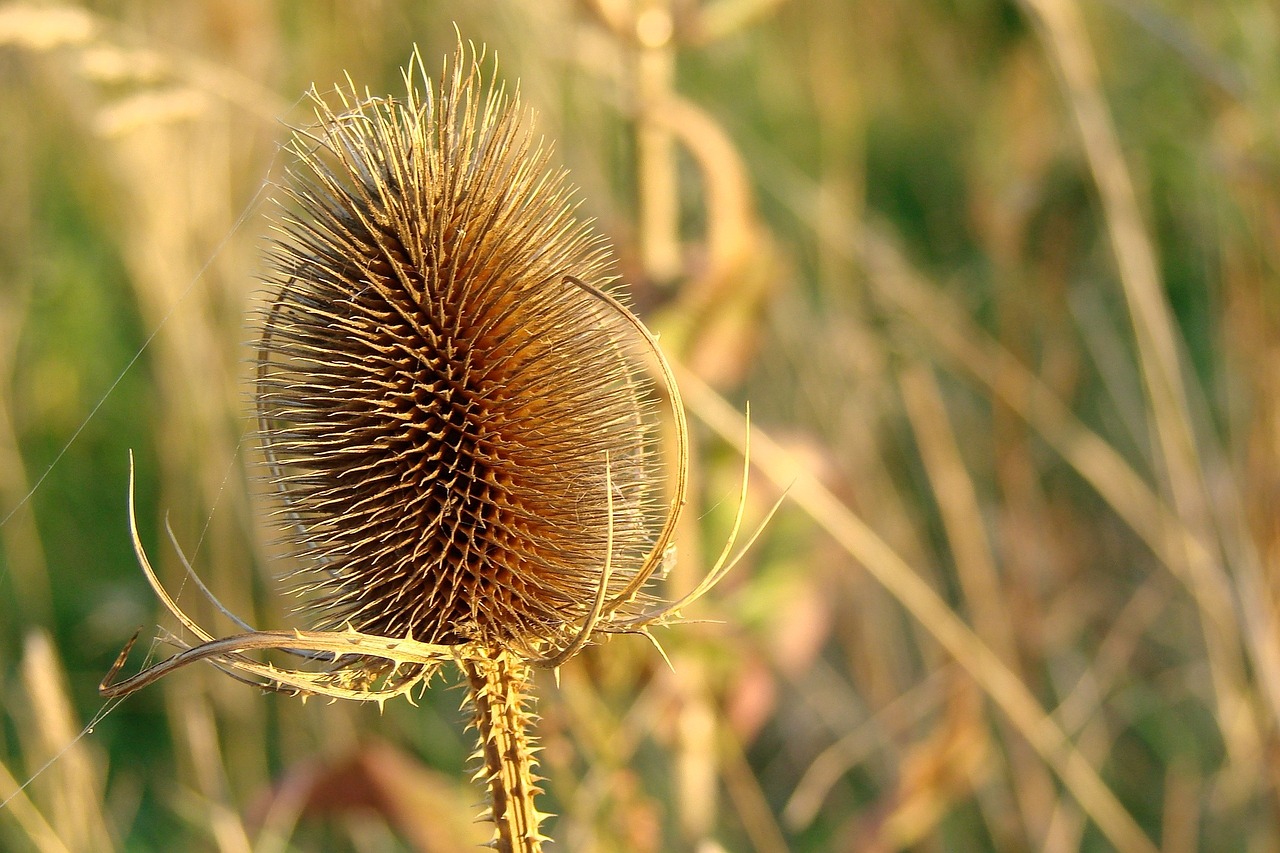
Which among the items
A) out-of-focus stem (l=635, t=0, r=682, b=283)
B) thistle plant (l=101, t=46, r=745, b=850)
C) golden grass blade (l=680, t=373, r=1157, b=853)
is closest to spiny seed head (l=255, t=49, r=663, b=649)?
thistle plant (l=101, t=46, r=745, b=850)

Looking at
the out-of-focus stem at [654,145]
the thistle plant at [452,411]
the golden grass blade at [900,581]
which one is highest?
the out-of-focus stem at [654,145]

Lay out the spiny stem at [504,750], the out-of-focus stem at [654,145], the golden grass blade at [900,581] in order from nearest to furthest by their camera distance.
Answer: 1. the spiny stem at [504,750]
2. the golden grass blade at [900,581]
3. the out-of-focus stem at [654,145]

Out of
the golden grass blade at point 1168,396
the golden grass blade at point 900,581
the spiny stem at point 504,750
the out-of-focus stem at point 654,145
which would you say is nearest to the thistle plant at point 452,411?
the spiny stem at point 504,750

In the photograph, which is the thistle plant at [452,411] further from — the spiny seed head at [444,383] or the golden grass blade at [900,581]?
the golden grass blade at [900,581]

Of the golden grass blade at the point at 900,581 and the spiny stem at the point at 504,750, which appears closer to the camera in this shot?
the spiny stem at the point at 504,750

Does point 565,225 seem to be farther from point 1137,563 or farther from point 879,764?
point 1137,563

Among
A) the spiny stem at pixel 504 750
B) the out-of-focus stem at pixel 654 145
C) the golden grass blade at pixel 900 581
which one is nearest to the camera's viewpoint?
the spiny stem at pixel 504 750

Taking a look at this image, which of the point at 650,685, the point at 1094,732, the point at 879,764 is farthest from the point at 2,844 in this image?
the point at 1094,732

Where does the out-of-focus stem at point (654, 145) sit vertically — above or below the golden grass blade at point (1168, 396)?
above

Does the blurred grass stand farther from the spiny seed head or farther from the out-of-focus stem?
the spiny seed head
